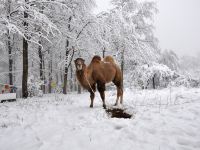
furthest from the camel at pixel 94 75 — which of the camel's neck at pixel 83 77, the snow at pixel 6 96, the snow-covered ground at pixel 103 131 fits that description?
the snow at pixel 6 96

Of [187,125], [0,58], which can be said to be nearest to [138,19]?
[187,125]

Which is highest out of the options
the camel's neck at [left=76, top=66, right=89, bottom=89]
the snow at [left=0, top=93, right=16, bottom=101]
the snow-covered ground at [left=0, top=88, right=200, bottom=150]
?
the camel's neck at [left=76, top=66, right=89, bottom=89]

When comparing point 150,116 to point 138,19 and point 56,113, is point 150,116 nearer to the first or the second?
point 56,113

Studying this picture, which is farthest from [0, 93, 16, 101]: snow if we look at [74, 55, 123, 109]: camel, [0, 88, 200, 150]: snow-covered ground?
[74, 55, 123, 109]: camel

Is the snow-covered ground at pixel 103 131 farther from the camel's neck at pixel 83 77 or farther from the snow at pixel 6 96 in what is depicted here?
the snow at pixel 6 96

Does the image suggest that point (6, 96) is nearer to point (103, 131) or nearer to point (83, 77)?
point (83, 77)

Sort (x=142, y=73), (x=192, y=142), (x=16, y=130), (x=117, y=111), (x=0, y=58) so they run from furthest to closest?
(x=0, y=58), (x=142, y=73), (x=117, y=111), (x=16, y=130), (x=192, y=142)

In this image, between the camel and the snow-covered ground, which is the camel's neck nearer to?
the camel

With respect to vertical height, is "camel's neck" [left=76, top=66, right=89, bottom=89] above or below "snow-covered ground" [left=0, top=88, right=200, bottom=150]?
above

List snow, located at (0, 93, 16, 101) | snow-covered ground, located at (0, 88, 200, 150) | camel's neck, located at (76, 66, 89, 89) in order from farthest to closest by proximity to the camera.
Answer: snow, located at (0, 93, 16, 101), camel's neck, located at (76, 66, 89, 89), snow-covered ground, located at (0, 88, 200, 150)

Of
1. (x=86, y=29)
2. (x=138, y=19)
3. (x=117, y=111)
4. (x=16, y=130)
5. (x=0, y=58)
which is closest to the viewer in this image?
(x=16, y=130)

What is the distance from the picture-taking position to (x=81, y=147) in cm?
391

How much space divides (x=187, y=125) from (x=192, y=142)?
913 mm

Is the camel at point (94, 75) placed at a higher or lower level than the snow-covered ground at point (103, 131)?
higher
